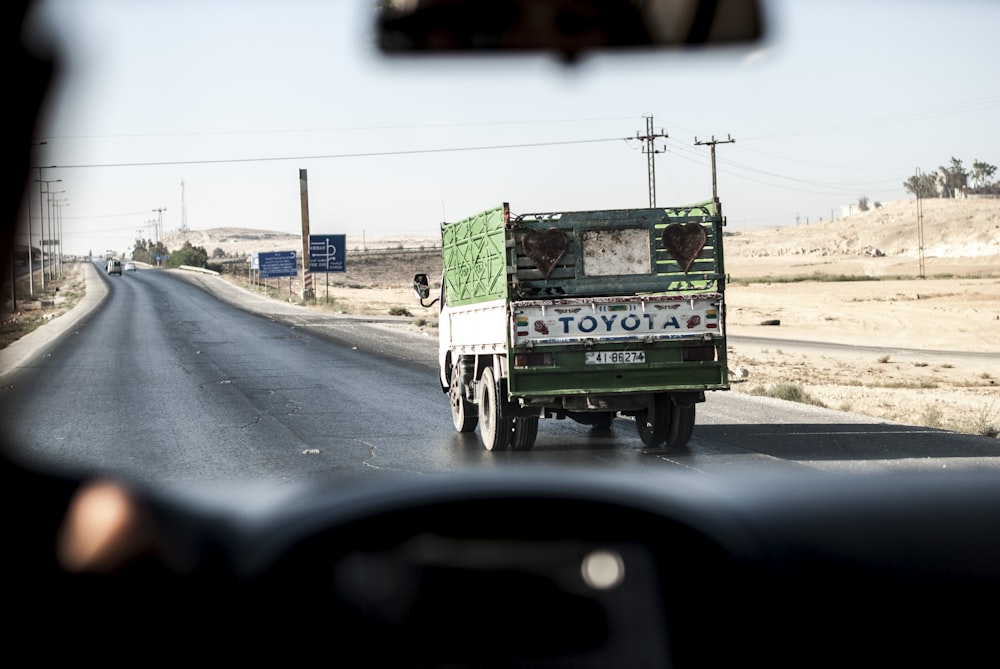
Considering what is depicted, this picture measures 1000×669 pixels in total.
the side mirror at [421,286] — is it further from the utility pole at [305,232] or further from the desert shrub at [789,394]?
the utility pole at [305,232]

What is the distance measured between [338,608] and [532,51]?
1290 millimetres

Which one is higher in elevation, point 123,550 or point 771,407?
point 123,550

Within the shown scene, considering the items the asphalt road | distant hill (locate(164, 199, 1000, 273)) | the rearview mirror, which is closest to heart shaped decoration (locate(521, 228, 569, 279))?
the asphalt road

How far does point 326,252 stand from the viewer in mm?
72188

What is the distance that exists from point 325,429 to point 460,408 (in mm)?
1943

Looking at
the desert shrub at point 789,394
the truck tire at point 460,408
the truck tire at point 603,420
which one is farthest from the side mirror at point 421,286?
the desert shrub at point 789,394

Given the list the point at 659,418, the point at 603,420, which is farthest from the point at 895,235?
the point at 659,418

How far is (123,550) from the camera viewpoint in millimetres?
1950

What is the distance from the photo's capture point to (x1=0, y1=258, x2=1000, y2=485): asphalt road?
1253 centimetres

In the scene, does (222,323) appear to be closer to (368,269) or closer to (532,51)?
(532,51)

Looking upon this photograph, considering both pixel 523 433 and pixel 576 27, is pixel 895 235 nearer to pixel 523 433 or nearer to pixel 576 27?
pixel 523 433

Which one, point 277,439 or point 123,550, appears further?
point 277,439

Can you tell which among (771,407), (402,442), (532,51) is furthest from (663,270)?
(532,51)

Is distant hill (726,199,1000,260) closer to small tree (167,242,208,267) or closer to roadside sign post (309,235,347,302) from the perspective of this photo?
roadside sign post (309,235,347,302)
